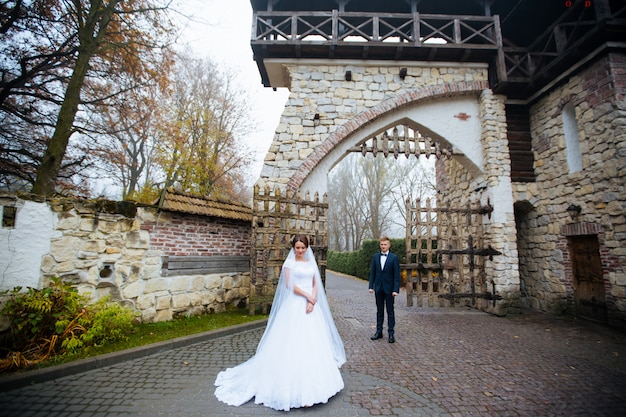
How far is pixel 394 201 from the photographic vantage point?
23.3 metres

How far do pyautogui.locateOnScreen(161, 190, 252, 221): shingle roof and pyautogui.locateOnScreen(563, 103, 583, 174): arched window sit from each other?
26.1ft

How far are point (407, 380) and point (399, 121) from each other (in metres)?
6.94

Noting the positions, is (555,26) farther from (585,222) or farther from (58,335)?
(58,335)

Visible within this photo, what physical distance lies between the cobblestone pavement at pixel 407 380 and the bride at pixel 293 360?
124 mm

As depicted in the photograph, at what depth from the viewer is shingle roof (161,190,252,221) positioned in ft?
18.3

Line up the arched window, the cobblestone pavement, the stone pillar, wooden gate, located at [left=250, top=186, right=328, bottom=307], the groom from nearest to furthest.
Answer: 1. the cobblestone pavement
2. the groom
3. wooden gate, located at [left=250, top=186, right=328, bottom=307]
4. the arched window
5. the stone pillar

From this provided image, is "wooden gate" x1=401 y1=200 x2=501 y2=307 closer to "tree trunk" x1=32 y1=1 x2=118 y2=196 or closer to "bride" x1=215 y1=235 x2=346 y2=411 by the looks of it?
"bride" x1=215 y1=235 x2=346 y2=411

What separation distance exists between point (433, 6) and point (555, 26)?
3.62m

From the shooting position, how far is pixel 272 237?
663 centimetres

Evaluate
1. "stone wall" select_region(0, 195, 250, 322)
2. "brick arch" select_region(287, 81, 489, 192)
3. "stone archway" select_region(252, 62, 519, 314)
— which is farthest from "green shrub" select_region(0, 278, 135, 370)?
"brick arch" select_region(287, 81, 489, 192)

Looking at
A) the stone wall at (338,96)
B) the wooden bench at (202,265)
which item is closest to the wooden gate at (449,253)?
the stone wall at (338,96)

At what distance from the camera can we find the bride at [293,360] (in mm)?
2887

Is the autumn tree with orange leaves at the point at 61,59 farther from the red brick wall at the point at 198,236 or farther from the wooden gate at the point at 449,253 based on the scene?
the wooden gate at the point at 449,253

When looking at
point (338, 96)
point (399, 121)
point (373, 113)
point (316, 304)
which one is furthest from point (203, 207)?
point (399, 121)
